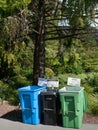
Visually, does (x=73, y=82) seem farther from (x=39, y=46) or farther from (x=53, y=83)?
(x=39, y=46)

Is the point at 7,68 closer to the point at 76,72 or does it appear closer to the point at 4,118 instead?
the point at 76,72

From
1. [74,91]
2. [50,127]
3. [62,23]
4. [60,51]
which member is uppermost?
[62,23]

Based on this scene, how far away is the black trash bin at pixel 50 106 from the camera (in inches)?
366

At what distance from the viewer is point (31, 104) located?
30.8 feet

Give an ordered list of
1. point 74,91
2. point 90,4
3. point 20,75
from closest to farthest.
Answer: point 74,91 → point 90,4 → point 20,75

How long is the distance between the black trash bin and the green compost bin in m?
0.26

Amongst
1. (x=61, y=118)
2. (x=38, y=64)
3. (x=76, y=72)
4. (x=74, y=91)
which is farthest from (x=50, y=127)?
(x=76, y=72)

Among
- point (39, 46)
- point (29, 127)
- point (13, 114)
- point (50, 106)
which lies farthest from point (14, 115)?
point (39, 46)

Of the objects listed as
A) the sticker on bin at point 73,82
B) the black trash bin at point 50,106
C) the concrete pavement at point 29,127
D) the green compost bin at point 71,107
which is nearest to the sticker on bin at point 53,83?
the sticker on bin at point 73,82

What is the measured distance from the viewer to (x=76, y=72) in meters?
17.8

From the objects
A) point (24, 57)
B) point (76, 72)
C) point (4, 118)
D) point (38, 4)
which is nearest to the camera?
point (4, 118)

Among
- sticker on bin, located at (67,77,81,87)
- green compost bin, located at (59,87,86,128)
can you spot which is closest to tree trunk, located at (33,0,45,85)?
sticker on bin, located at (67,77,81,87)

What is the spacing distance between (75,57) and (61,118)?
13.0ft

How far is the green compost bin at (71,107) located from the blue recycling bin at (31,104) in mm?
705
